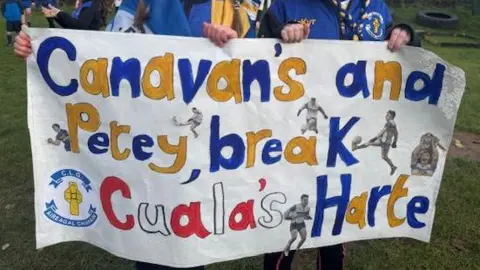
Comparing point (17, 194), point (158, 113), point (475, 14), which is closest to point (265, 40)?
point (158, 113)

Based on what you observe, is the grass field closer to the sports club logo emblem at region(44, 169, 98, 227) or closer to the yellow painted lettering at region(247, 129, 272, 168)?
the sports club logo emblem at region(44, 169, 98, 227)

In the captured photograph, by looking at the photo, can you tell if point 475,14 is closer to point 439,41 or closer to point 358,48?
point 439,41

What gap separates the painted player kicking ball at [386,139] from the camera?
90.4 inches

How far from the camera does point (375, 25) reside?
7.55ft

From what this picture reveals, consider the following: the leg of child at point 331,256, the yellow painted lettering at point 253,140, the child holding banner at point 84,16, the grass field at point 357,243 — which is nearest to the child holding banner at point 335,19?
the yellow painted lettering at point 253,140

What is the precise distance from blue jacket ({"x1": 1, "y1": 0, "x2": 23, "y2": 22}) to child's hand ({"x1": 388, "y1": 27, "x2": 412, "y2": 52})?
10739 millimetres

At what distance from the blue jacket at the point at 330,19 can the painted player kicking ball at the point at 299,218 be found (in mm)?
702

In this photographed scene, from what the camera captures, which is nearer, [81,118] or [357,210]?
[81,118]

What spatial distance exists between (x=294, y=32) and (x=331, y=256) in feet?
3.73

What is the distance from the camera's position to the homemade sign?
83.1 inches

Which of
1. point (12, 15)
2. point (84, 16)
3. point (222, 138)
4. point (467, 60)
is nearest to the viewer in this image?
point (222, 138)

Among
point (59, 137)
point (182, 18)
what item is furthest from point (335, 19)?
point (59, 137)

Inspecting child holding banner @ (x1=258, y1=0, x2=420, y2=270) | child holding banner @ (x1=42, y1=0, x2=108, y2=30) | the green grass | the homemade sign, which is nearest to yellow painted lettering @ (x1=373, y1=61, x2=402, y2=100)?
the homemade sign

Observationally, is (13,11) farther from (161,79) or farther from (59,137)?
(161,79)
